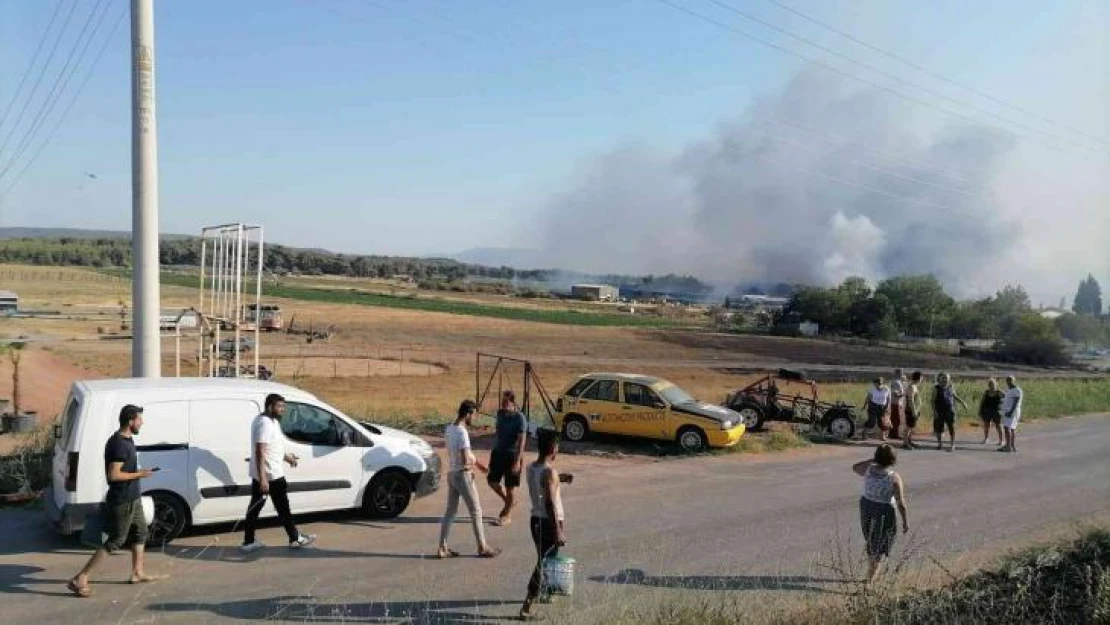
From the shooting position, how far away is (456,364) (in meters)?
48.2

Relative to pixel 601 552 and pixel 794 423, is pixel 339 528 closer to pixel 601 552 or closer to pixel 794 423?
pixel 601 552

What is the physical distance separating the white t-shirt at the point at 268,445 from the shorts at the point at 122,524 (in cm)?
126

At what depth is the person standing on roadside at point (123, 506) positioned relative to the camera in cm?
751

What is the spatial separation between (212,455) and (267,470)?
87 centimetres

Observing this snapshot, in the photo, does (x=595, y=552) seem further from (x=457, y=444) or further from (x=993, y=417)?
(x=993, y=417)

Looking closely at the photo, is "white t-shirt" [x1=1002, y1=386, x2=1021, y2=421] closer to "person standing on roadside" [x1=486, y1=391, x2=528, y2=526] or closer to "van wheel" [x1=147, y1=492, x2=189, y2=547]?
"person standing on roadside" [x1=486, y1=391, x2=528, y2=526]

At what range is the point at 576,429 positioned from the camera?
58.4 feet

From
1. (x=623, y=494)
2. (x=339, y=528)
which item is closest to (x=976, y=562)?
(x=623, y=494)

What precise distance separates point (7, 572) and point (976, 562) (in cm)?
931

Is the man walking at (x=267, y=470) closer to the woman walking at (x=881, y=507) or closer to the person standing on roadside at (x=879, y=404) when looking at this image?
the woman walking at (x=881, y=507)

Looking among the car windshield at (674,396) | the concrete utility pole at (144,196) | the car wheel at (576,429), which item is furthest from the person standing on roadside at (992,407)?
the concrete utility pole at (144,196)

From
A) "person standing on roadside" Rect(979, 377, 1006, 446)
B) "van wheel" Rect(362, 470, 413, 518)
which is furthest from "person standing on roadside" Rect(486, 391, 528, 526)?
"person standing on roadside" Rect(979, 377, 1006, 446)

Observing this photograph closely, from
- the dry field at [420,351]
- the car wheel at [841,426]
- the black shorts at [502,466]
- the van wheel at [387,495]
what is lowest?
the dry field at [420,351]

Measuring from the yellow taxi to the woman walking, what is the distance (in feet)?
26.5
